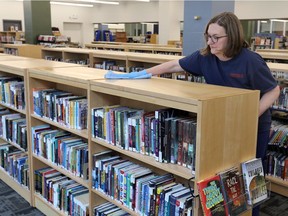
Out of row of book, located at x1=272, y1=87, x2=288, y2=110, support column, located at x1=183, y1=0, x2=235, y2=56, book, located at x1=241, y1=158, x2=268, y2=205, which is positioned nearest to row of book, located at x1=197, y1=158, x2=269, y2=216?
book, located at x1=241, y1=158, x2=268, y2=205

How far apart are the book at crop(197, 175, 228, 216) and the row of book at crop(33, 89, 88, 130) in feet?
3.90

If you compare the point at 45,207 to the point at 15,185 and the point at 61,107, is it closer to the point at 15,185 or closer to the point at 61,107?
the point at 15,185

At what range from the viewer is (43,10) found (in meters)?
8.90

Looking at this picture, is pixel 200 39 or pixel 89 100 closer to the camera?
pixel 89 100

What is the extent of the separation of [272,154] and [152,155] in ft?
6.34


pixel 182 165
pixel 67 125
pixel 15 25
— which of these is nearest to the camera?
pixel 182 165

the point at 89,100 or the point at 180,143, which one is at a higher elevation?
the point at 89,100

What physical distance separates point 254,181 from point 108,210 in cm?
105

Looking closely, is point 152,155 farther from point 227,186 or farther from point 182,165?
point 227,186

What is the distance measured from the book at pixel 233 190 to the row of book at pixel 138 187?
0.18 m

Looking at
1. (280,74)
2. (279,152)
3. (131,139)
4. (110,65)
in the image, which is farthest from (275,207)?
(110,65)

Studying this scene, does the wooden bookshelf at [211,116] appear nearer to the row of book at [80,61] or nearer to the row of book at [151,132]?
the row of book at [151,132]

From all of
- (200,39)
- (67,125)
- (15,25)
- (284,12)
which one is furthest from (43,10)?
(15,25)

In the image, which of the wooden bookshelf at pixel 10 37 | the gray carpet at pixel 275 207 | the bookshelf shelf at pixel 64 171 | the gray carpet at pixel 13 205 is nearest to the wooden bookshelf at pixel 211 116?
the bookshelf shelf at pixel 64 171
